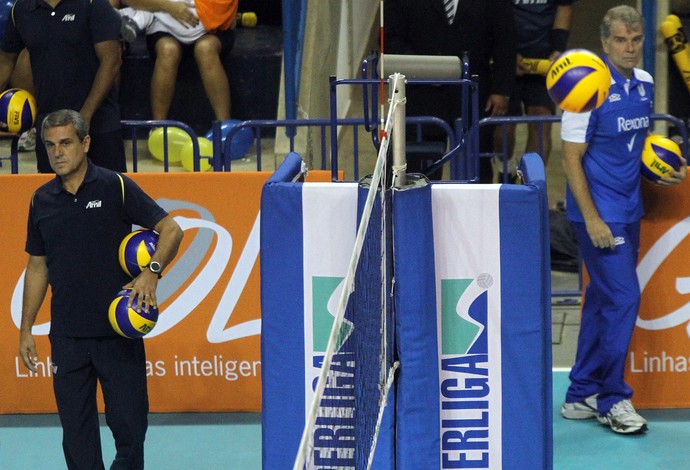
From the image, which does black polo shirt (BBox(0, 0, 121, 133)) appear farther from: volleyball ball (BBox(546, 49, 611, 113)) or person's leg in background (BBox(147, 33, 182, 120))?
volleyball ball (BBox(546, 49, 611, 113))

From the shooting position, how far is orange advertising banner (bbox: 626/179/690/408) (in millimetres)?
Result: 8148

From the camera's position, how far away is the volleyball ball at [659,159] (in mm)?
7668

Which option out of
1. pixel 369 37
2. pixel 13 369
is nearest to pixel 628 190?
pixel 13 369

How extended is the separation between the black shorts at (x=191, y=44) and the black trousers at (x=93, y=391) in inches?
210

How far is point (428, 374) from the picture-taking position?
4707 mm

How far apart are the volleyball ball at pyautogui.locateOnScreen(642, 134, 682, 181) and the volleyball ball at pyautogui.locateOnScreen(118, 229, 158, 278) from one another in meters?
3.15

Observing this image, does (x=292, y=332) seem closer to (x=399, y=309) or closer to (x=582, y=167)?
(x=399, y=309)

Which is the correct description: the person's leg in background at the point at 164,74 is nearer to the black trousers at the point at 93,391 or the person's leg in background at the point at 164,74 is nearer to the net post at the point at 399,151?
the black trousers at the point at 93,391

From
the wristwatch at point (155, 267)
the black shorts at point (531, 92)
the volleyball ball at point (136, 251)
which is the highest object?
the black shorts at point (531, 92)

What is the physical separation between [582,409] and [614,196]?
1463 mm

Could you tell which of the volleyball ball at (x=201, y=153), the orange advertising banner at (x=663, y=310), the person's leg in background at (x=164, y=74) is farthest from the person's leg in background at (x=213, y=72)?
the orange advertising banner at (x=663, y=310)

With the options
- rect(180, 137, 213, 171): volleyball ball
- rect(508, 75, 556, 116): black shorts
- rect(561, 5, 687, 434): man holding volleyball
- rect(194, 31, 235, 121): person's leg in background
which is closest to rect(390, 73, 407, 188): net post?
rect(561, 5, 687, 434): man holding volleyball

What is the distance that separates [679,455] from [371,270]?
3665 mm

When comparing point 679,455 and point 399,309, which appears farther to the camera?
point 679,455
